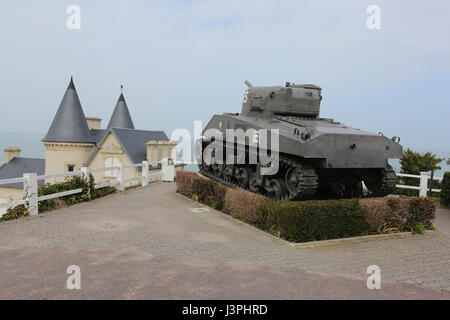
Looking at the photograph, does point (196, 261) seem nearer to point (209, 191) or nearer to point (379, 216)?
point (379, 216)

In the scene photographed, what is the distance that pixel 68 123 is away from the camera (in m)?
35.6

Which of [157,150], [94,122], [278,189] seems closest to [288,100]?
[278,189]

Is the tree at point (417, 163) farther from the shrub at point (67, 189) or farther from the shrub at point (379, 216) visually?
the shrub at point (67, 189)

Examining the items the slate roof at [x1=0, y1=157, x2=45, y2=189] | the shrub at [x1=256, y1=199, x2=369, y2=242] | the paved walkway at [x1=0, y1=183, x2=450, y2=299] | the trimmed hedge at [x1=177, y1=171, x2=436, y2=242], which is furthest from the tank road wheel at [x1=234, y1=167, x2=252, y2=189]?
the slate roof at [x1=0, y1=157, x2=45, y2=189]

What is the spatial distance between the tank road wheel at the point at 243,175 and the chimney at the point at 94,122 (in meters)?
34.4

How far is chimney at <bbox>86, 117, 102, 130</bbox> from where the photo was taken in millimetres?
43625

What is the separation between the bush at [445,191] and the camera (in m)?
14.1

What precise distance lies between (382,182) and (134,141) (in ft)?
83.3

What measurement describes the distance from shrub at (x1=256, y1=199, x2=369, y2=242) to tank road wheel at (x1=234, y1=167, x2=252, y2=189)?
3560 mm
